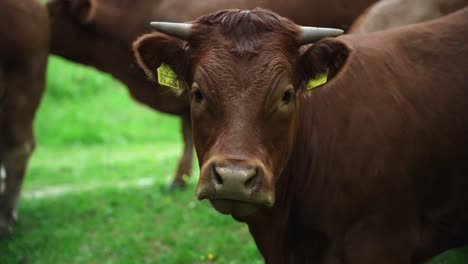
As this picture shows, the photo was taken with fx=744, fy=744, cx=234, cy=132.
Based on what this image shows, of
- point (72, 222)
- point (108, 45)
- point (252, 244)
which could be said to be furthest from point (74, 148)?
point (252, 244)

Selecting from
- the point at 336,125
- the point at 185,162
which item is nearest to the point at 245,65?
the point at 336,125

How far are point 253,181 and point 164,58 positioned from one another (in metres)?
1.04

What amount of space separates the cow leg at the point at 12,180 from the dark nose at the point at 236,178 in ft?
14.0

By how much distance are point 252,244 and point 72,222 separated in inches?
83.1

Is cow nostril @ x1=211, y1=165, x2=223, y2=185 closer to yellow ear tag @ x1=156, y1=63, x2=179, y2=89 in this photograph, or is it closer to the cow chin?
the cow chin

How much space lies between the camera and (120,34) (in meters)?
8.76

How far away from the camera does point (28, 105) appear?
7.21m

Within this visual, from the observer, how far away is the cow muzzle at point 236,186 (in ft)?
11.6

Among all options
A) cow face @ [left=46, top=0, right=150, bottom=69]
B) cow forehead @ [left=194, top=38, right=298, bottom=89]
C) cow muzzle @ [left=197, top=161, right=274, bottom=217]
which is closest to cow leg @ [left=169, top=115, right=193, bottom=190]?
cow face @ [left=46, top=0, right=150, bottom=69]

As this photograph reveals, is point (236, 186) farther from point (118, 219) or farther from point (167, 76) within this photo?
point (118, 219)

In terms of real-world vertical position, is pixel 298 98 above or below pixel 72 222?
above

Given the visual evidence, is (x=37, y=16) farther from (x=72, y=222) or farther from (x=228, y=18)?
(x=228, y=18)

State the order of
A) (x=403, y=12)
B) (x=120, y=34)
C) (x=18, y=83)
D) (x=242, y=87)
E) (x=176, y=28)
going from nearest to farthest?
(x=242, y=87) → (x=176, y=28) → (x=403, y=12) → (x=18, y=83) → (x=120, y=34)

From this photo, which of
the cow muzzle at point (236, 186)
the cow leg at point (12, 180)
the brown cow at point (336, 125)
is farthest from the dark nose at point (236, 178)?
the cow leg at point (12, 180)
